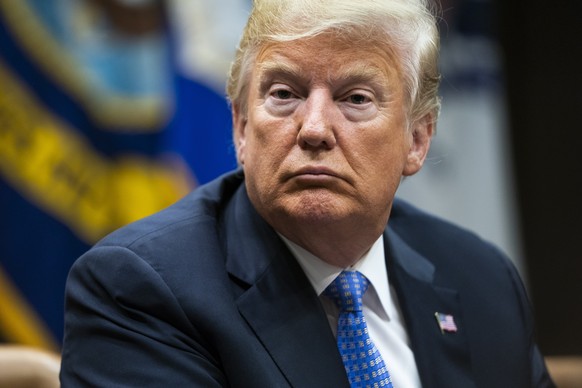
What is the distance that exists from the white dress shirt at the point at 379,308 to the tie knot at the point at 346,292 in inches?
0.5

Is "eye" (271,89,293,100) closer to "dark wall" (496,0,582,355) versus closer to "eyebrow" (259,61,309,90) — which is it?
"eyebrow" (259,61,309,90)

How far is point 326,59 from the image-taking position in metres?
2.30

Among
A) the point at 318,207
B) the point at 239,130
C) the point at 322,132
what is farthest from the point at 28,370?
the point at 322,132

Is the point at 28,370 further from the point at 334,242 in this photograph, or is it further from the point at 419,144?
the point at 419,144

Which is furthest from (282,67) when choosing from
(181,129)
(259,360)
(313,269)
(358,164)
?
(181,129)

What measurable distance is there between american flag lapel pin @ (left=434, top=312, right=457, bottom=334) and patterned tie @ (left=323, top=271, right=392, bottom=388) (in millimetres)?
266

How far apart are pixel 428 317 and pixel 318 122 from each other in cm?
64

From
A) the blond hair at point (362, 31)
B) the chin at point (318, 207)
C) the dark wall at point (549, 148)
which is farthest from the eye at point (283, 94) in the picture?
the dark wall at point (549, 148)

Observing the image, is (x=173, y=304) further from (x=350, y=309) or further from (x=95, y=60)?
(x=95, y=60)

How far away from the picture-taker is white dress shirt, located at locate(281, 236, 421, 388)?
243 cm

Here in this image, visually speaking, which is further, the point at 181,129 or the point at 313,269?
the point at 181,129

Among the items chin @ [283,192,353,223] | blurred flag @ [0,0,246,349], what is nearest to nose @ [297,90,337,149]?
chin @ [283,192,353,223]

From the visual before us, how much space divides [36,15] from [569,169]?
9.74 ft

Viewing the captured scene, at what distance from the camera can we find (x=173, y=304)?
2186 millimetres
